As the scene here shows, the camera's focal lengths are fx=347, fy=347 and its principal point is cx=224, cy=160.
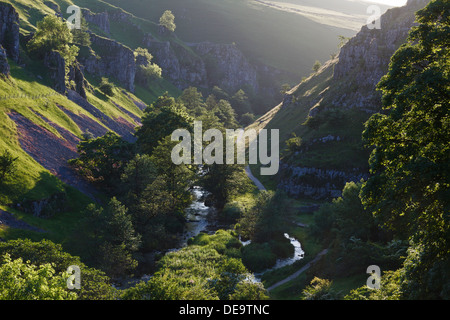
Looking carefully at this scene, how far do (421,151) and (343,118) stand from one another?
256 feet

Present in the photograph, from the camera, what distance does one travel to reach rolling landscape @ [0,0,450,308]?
2516cm

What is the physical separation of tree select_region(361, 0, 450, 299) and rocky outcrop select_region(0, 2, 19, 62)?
3683 inches

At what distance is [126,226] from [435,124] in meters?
41.9

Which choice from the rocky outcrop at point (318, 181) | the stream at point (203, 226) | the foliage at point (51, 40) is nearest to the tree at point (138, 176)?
the stream at point (203, 226)

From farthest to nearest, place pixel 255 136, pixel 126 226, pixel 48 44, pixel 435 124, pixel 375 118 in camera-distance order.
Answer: pixel 255 136 < pixel 48 44 < pixel 126 226 < pixel 375 118 < pixel 435 124

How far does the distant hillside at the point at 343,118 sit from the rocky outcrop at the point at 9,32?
257 ft

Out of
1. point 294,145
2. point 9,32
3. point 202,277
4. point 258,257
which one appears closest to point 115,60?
point 9,32

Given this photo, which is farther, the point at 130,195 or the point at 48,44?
the point at 48,44

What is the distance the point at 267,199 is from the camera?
64.1m

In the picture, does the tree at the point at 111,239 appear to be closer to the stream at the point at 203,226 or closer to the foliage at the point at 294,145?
the stream at the point at 203,226

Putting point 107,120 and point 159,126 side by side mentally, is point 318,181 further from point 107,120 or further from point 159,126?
point 107,120

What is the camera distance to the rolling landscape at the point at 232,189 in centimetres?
2516
